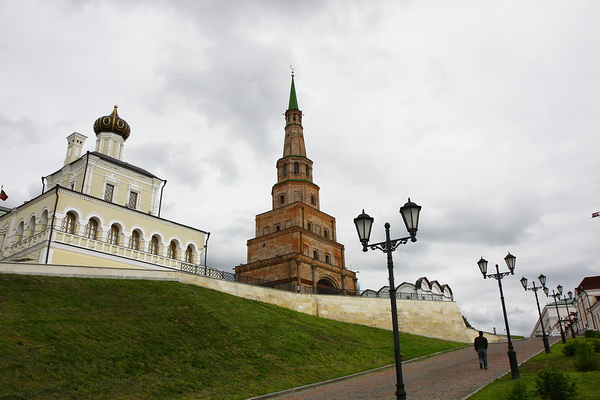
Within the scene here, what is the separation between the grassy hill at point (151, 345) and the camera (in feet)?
41.2

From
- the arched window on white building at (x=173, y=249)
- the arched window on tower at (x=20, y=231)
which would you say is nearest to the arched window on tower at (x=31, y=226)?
the arched window on tower at (x=20, y=231)

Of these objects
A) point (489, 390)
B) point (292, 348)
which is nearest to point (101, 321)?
point (292, 348)

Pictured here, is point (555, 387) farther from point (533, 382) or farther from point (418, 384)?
point (418, 384)

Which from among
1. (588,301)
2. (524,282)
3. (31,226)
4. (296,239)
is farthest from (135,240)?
(588,301)

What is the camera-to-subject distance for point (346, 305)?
35.7 metres

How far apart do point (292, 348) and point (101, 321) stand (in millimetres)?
8235

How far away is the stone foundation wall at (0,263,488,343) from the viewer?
2409 cm

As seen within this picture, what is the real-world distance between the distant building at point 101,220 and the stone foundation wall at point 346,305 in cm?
405

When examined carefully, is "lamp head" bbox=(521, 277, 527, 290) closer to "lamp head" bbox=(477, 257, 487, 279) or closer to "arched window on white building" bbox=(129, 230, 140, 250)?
"lamp head" bbox=(477, 257, 487, 279)

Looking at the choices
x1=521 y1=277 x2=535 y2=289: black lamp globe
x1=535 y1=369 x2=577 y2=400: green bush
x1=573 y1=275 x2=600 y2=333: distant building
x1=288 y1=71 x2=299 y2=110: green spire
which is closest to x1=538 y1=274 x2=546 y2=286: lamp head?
x1=521 y1=277 x2=535 y2=289: black lamp globe

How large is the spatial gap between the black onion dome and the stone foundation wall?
56.1 ft

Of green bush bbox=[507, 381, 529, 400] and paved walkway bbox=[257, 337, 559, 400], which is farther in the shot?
paved walkway bbox=[257, 337, 559, 400]

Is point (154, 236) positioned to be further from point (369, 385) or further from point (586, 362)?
point (586, 362)

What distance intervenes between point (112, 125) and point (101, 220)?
1078cm
